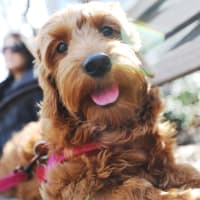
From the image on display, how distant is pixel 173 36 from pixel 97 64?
230 centimetres

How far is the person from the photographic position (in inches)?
176

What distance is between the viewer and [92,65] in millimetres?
2682

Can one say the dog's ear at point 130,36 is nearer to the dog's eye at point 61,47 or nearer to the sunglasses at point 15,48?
the dog's eye at point 61,47

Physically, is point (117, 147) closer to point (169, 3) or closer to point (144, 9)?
point (169, 3)

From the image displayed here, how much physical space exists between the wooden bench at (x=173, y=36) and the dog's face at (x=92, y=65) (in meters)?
0.37

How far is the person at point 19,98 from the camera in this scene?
4.46 metres

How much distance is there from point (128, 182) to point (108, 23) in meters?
Result: 0.92

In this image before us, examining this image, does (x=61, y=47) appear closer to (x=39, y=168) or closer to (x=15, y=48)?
(x=39, y=168)

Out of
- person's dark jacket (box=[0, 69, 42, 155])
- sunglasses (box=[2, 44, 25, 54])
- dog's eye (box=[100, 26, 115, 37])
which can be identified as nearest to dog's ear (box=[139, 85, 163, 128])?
dog's eye (box=[100, 26, 115, 37])

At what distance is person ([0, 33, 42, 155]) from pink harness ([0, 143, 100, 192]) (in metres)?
1.06

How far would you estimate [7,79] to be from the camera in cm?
507

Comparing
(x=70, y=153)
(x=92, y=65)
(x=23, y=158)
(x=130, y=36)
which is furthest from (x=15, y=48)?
(x=92, y=65)

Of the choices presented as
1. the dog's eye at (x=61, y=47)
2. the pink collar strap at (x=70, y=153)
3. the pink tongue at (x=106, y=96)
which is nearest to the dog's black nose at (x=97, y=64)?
the pink tongue at (x=106, y=96)

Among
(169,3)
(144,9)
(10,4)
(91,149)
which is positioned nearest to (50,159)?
(91,149)
